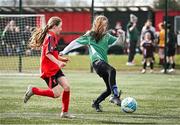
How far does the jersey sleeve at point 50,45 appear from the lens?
10859mm

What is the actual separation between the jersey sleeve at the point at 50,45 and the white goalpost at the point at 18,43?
1212cm

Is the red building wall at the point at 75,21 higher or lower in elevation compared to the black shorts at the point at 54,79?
higher

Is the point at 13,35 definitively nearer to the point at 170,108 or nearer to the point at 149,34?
the point at 149,34

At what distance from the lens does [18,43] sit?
24188 mm

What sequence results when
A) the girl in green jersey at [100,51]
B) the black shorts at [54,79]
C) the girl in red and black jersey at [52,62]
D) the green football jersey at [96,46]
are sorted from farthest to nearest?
the green football jersey at [96,46] → the girl in green jersey at [100,51] → the black shorts at [54,79] → the girl in red and black jersey at [52,62]

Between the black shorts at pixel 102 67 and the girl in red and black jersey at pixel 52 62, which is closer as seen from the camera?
the girl in red and black jersey at pixel 52 62

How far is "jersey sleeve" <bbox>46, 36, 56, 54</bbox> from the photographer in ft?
35.6

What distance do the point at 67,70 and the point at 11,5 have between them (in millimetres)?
3672

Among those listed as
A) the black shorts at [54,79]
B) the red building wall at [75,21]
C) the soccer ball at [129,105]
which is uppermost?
the red building wall at [75,21]

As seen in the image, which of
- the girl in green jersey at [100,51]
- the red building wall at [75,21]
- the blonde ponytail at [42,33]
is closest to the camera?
the blonde ponytail at [42,33]

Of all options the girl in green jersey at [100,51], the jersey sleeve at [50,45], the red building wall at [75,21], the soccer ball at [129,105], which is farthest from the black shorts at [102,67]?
the red building wall at [75,21]

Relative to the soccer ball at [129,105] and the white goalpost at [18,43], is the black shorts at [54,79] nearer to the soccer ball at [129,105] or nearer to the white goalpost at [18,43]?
the soccer ball at [129,105]

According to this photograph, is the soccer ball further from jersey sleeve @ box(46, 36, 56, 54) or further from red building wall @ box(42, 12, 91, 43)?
red building wall @ box(42, 12, 91, 43)

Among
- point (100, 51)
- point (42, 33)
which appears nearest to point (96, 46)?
point (100, 51)
